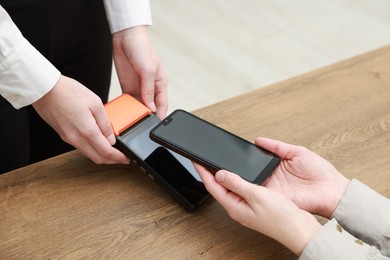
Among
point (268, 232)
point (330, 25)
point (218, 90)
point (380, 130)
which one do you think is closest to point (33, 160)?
point (268, 232)

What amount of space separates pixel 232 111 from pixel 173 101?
2.70 ft

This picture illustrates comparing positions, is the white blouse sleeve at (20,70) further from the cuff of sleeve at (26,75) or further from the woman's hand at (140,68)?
the woman's hand at (140,68)

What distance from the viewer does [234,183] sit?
0.61 meters

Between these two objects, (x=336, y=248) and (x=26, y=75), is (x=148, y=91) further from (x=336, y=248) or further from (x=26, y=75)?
(x=336, y=248)

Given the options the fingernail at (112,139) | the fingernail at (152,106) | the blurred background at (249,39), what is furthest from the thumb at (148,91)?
the blurred background at (249,39)

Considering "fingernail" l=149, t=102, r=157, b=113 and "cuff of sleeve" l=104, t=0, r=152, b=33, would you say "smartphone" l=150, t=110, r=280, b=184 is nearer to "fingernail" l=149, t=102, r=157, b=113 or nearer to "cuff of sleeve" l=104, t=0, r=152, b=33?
"fingernail" l=149, t=102, r=157, b=113

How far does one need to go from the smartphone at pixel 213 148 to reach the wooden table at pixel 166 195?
0.07 meters

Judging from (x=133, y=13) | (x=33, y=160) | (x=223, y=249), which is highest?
(x=133, y=13)

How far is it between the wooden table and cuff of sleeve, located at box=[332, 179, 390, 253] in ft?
0.26

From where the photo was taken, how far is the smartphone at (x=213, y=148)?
0.65 metres

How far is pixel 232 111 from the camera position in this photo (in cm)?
82

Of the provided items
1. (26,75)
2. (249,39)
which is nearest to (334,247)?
(26,75)

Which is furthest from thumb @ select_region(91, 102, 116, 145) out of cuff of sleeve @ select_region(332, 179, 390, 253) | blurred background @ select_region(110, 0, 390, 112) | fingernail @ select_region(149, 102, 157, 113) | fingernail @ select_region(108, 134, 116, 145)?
blurred background @ select_region(110, 0, 390, 112)

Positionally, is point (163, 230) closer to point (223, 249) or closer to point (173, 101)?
point (223, 249)
